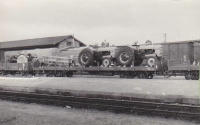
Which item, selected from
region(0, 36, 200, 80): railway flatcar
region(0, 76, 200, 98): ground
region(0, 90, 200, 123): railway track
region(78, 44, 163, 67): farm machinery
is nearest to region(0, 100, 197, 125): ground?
region(0, 90, 200, 123): railway track

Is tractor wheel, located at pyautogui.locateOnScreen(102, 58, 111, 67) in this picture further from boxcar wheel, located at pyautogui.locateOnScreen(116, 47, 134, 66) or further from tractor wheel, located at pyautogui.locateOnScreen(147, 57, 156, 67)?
tractor wheel, located at pyautogui.locateOnScreen(147, 57, 156, 67)

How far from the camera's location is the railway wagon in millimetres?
15500

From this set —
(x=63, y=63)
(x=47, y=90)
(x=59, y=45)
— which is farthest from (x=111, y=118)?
(x=59, y=45)

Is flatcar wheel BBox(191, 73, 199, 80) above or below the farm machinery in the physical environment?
below

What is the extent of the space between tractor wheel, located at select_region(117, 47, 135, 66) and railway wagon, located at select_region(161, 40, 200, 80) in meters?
2.73

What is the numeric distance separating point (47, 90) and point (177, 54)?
11120 mm

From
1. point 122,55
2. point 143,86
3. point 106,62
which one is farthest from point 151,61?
point 143,86

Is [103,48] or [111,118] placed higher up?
[103,48]

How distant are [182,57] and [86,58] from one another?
8453 millimetres

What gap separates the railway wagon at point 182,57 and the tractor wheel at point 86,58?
258 inches

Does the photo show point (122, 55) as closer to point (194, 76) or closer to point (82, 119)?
point (194, 76)

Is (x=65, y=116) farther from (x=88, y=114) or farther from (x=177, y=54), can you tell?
(x=177, y=54)

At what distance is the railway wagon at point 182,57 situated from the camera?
15.5 m

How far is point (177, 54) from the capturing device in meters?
18.1
